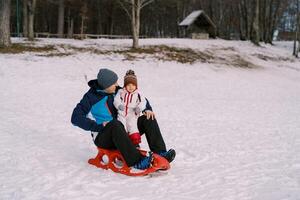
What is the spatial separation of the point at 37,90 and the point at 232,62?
14.0m

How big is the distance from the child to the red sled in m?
0.29

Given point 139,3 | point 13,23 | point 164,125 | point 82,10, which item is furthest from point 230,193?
point 13,23

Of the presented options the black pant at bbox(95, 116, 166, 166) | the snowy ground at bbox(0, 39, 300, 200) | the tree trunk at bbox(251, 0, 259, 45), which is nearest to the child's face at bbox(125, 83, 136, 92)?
the black pant at bbox(95, 116, 166, 166)

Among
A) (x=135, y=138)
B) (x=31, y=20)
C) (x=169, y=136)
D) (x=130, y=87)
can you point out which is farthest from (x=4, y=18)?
(x=135, y=138)

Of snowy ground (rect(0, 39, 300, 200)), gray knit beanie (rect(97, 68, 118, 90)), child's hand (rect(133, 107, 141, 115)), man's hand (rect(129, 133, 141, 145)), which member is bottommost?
snowy ground (rect(0, 39, 300, 200))

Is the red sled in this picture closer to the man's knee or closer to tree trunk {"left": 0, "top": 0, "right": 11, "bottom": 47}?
the man's knee

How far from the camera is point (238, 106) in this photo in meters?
13.3

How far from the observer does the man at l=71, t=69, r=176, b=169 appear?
5203mm

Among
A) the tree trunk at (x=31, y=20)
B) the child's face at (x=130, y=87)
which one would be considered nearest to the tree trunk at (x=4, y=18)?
the tree trunk at (x=31, y=20)

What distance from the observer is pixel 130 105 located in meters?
5.47

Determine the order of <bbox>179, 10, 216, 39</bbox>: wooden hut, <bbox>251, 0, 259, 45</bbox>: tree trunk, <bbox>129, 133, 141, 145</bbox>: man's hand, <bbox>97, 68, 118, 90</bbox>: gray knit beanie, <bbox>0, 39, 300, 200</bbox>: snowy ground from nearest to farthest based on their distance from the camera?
<bbox>0, 39, 300, 200</bbox>: snowy ground → <bbox>97, 68, 118, 90</bbox>: gray knit beanie → <bbox>129, 133, 141, 145</bbox>: man's hand → <bbox>251, 0, 259, 45</bbox>: tree trunk → <bbox>179, 10, 216, 39</bbox>: wooden hut

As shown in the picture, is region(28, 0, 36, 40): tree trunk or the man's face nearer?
the man's face

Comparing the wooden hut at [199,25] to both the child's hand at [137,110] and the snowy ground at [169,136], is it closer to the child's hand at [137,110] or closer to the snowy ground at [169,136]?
the snowy ground at [169,136]

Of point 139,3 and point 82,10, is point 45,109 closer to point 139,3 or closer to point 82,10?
point 139,3
